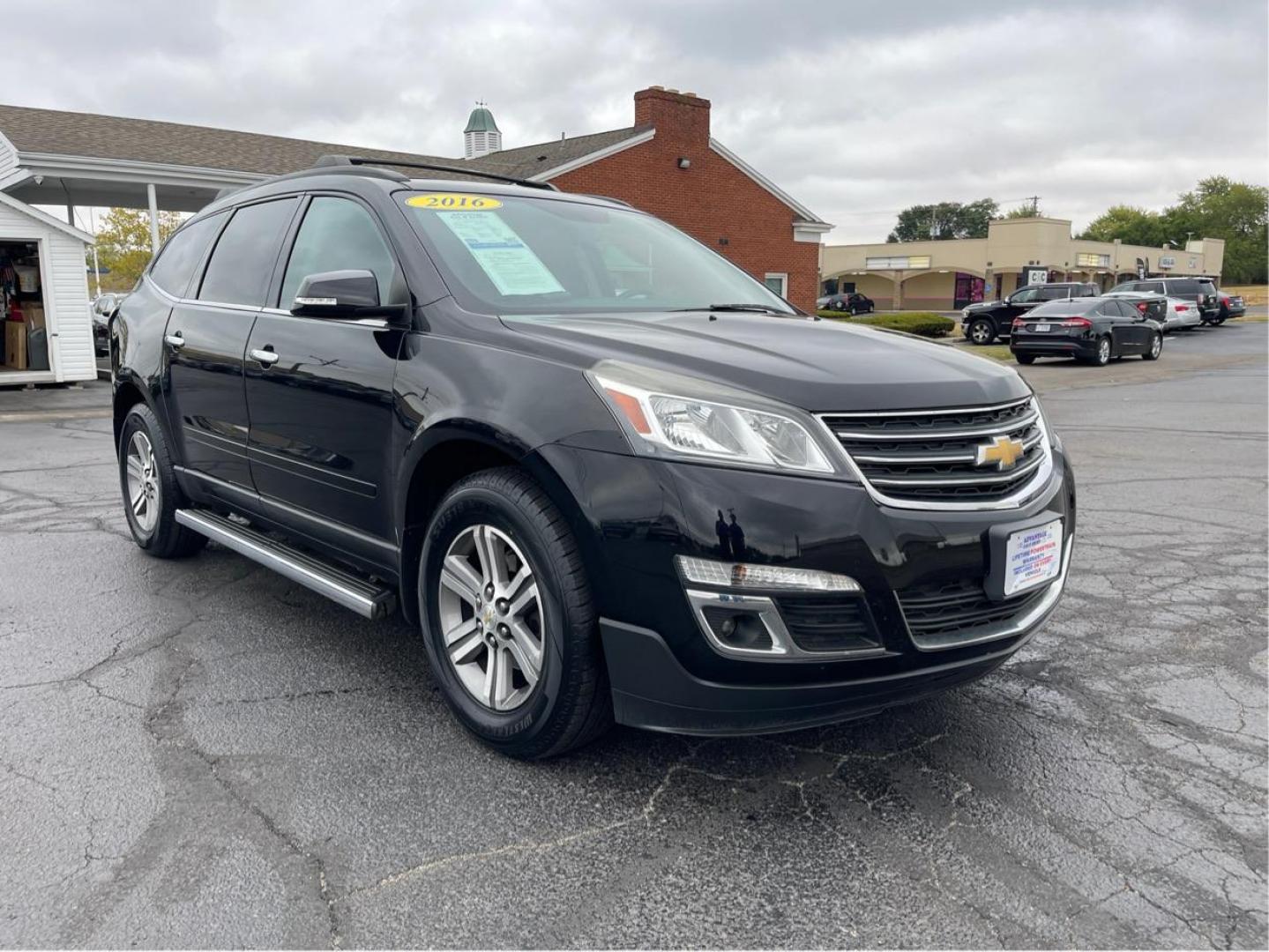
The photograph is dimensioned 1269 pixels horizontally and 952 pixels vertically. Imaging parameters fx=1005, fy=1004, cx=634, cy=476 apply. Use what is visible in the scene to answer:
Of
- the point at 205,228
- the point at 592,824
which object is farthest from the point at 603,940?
the point at 205,228

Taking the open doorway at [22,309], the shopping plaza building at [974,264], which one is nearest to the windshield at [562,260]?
the open doorway at [22,309]

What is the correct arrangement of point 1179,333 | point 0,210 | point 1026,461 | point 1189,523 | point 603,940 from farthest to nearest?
point 1179,333 < point 0,210 < point 1189,523 < point 1026,461 < point 603,940

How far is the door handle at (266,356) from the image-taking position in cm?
402

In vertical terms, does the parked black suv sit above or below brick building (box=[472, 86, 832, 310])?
below

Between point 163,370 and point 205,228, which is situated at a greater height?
point 205,228

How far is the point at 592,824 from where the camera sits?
280 cm

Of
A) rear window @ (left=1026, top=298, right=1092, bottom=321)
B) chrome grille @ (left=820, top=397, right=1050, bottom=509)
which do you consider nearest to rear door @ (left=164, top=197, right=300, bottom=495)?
chrome grille @ (left=820, top=397, right=1050, bottom=509)

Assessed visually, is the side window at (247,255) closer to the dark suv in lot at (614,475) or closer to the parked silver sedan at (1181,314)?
the dark suv in lot at (614,475)

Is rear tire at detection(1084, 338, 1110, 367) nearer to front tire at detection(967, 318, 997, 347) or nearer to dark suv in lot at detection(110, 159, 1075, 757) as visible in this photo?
front tire at detection(967, 318, 997, 347)

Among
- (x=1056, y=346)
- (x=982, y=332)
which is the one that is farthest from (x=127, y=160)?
(x=982, y=332)

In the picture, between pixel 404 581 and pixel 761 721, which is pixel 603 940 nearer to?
pixel 761 721

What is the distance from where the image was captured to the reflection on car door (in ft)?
11.5

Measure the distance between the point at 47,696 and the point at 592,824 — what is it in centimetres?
217

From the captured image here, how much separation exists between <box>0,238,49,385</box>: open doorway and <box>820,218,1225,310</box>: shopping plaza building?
49515mm
